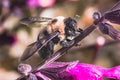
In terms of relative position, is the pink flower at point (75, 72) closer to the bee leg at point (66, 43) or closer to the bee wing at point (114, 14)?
the bee leg at point (66, 43)

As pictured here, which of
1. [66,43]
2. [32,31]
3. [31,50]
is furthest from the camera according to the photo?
[32,31]

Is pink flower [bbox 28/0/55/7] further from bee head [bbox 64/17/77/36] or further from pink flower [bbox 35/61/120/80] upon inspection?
pink flower [bbox 35/61/120/80]

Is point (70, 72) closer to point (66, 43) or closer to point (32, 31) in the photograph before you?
point (66, 43)

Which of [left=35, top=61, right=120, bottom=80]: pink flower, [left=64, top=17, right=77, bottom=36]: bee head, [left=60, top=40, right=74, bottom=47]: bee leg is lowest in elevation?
[left=35, top=61, right=120, bottom=80]: pink flower

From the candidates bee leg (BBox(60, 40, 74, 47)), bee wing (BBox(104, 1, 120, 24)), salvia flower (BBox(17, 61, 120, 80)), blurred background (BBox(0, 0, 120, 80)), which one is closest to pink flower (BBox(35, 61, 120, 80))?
salvia flower (BBox(17, 61, 120, 80))

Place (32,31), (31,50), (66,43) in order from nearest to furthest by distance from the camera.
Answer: (31,50)
(66,43)
(32,31)

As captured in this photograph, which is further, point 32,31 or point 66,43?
point 32,31

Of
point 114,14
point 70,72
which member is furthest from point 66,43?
point 114,14
